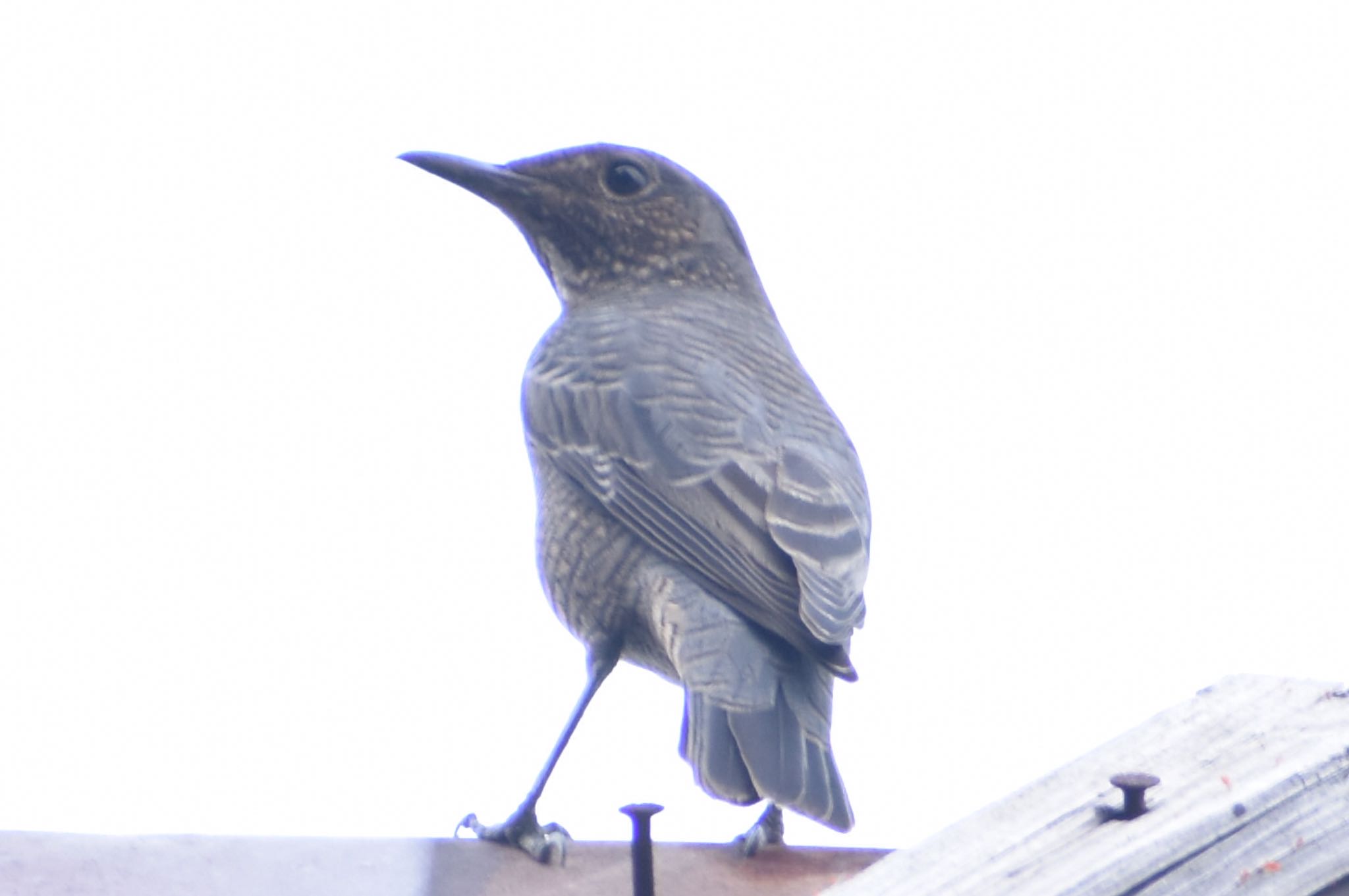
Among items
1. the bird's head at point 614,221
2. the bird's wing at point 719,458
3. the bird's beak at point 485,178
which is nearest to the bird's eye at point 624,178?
the bird's head at point 614,221

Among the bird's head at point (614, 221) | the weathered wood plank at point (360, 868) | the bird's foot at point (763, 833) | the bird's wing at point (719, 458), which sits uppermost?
the bird's head at point (614, 221)

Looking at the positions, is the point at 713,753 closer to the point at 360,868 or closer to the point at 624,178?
the point at 360,868

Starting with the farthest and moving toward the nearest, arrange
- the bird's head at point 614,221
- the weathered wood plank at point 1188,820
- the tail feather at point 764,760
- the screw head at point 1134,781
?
the bird's head at point 614,221 → the tail feather at point 764,760 → the screw head at point 1134,781 → the weathered wood plank at point 1188,820

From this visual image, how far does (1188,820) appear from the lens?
303 centimetres

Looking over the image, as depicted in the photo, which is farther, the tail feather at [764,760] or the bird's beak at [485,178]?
the bird's beak at [485,178]

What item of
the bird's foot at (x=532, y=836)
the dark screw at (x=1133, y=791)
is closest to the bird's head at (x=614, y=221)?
the bird's foot at (x=532, y=836)

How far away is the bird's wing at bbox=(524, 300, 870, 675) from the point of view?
16.5ft

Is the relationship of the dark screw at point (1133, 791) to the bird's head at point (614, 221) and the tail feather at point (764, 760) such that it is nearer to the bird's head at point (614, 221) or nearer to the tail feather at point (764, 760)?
the tail feather at point (764, 760)

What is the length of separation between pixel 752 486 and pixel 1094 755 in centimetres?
179

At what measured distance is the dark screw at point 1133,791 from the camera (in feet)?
10.4

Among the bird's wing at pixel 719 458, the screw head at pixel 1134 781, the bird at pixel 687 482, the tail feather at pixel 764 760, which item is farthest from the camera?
the bird's wing at pixel 719 458

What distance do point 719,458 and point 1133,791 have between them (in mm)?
2391

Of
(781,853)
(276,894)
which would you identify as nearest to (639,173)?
(781,853)

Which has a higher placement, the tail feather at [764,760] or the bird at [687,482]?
the bird at [687,482]
